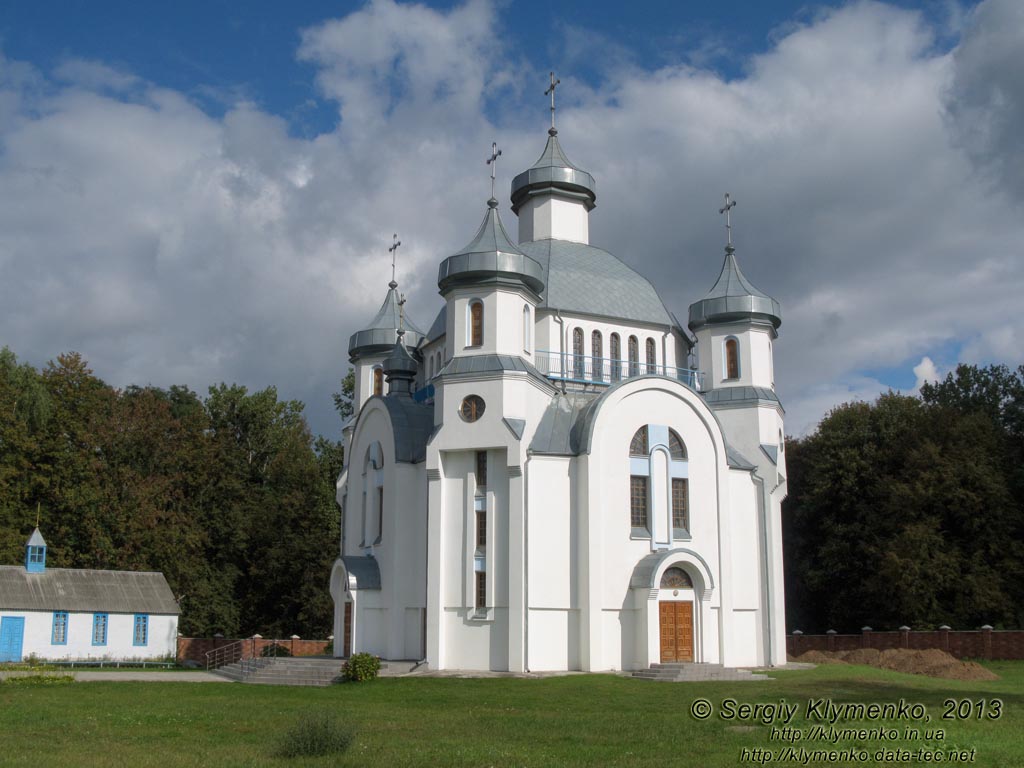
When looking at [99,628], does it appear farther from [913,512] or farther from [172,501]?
[913,512]

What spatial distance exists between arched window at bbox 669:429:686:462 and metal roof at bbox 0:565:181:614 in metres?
19.2

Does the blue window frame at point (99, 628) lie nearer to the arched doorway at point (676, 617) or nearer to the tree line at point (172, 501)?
the tree line at point (172, 501)

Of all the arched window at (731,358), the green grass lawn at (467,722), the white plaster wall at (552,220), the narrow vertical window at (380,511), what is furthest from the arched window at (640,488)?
the white plaster wall at (552,220)

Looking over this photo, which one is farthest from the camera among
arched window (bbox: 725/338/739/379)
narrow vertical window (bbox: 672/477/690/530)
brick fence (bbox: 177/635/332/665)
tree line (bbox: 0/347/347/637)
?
tree line (bbox: 0/347/347/637)

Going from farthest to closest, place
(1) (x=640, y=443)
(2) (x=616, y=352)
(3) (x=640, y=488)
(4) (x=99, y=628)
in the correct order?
1. (4) (x=99, y=628)
2. (2) (x=616, y=352)
3. (1) (x=640, y=443)
4. (3) (x=640, y=488)

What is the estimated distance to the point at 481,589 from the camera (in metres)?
25.8

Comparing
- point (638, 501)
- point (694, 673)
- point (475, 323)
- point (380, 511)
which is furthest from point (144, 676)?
point (694, 673)

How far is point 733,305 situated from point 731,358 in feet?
5.41

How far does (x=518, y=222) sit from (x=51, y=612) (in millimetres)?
20178

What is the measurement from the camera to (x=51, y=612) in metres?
33.2

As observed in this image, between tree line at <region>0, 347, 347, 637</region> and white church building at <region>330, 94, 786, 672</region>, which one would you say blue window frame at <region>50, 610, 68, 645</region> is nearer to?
tree line at <region>0, 347, 347, 637</region>

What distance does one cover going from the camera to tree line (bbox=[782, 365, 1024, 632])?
35.7 meters

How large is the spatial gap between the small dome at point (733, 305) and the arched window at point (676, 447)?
5442 millimetres

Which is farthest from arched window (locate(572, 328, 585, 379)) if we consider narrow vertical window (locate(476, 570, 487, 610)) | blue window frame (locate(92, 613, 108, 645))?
blue window frame (locate(92, 613, 108, 645))
